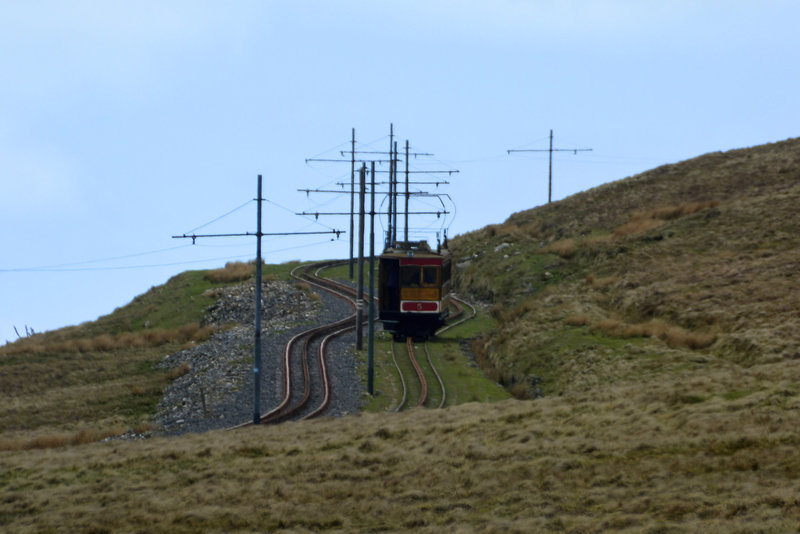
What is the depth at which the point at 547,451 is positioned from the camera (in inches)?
671

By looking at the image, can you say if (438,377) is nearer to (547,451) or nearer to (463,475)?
(547,451)

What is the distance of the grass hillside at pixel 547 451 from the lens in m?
13.7

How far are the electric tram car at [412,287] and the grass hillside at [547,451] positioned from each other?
10.9 ft

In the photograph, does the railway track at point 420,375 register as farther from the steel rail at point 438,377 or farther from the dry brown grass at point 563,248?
the dry brown grass at point 563,248

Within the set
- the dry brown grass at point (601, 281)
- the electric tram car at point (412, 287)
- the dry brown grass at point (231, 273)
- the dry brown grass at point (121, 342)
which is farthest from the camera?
the dry brown grass at point (231, 273)

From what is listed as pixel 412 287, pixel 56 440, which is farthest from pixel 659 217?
pixel 56 440

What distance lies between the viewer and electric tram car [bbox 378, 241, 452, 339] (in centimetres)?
3425

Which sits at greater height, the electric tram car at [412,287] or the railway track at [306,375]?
the electric tram car at [412,287]

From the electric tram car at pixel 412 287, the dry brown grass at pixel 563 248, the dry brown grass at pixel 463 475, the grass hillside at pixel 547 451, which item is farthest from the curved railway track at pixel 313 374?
the dry brown grass at pixel 563 248

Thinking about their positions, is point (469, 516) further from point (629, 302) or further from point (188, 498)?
point (629, 302)

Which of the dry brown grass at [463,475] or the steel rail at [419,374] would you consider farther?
the steel rail at [419,374]

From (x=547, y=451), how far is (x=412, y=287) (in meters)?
17.8

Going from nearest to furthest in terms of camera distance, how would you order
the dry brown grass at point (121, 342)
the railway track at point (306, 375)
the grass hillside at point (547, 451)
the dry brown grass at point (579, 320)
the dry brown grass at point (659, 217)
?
→ the grass hillside at point (547, 451)
the railway track at point (306, 375)
the dry brown grass at point (579, 320)
the dry brown grass at point (121, 342)
the dry brown grass at point (659, 217)

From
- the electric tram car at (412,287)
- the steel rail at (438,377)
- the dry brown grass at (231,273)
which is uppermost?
the dry brown grass at (231,273)
